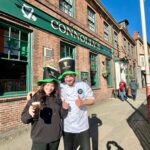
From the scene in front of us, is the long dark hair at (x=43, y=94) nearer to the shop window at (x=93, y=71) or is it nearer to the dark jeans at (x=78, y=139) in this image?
the dark jeans at (x=78, y=139)

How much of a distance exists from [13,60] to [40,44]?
152cm

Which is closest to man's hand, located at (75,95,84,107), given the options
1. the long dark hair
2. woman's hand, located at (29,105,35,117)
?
the long dark hair

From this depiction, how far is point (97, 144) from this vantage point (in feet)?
15.3

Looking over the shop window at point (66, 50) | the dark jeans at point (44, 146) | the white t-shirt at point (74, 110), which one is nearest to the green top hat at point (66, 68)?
the white t-shirt at point (74, 110)

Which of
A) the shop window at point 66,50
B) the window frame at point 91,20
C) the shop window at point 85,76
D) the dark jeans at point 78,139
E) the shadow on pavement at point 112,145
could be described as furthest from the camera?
the window frame at point 91,20

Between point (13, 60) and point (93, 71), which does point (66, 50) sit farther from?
point (13, 60)

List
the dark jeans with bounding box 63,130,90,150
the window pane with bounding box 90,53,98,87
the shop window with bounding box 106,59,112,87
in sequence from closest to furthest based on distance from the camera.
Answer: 1. the dark jeans with bounding box 63,130,90,150
2. the window pane with bounding box 90,53,98,87
3. the shop window with bounding box 106,59,112,87

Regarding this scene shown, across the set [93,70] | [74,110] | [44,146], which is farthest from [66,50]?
[44,146]

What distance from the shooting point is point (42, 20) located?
7395 millimetres

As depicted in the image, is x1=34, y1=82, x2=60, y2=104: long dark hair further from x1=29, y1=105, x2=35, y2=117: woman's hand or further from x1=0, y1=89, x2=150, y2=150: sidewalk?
x1=0, y1=89, x2=150, y2=150: sidewalk

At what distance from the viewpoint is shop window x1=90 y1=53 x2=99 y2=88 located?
12172mm

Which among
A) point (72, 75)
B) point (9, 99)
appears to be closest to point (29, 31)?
point (9, 99)

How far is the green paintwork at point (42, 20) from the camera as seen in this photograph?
5953 millimetres

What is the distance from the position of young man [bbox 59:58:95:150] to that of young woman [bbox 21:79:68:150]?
0.24m
